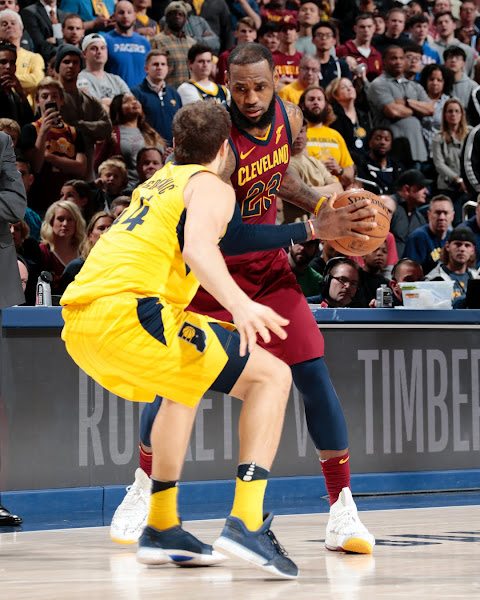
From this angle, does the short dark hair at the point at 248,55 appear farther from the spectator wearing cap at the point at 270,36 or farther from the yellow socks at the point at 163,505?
the spectator wearing cap at the point at 270,36

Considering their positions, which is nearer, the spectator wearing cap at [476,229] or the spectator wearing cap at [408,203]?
the spectator wearing cap at [476,229]

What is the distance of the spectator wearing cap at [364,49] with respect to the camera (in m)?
12.3

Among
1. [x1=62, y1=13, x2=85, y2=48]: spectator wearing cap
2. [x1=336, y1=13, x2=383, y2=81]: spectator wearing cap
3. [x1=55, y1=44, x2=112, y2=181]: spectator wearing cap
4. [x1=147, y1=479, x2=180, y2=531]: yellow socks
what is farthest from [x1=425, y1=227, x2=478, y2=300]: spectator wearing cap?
[x1=147, y1=479, x2=180, y2=531]: yellow socks

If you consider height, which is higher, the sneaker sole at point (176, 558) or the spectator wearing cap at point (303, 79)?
the spectator wearing cap at point (303, 79)

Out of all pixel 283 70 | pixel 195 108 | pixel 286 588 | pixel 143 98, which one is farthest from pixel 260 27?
pixel 286 588

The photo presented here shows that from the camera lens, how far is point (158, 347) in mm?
3250

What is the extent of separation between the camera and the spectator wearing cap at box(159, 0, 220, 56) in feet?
37.2

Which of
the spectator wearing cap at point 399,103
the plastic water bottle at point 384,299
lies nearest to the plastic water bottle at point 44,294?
the plastic water bottle at point 384,299

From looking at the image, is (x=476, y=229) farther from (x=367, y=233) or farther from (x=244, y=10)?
(x=367, y=233)

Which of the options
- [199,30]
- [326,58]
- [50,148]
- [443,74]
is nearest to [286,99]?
[326,58]

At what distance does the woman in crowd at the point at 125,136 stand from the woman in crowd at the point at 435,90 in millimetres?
3818

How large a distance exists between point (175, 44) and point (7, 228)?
621cm

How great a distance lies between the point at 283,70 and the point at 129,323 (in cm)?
850

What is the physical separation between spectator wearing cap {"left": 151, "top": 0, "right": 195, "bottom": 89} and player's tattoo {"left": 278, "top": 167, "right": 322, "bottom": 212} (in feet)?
20.9
